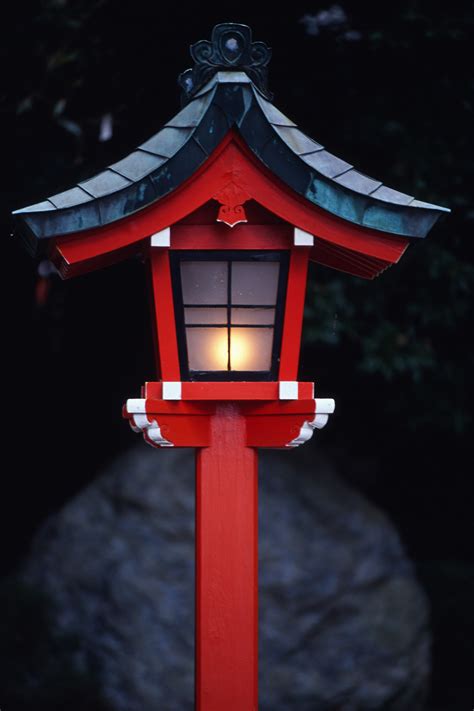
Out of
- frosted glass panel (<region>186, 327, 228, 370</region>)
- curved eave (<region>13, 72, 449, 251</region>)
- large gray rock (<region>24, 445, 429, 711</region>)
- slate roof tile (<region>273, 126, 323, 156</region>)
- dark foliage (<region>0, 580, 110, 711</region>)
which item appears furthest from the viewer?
large gray rock (<region>24, 445, 429, 711</region>)

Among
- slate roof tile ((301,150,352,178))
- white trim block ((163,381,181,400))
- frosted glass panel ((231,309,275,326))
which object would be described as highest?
slate roof tile ((301,150,352,178))

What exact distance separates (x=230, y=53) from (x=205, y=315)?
70cm

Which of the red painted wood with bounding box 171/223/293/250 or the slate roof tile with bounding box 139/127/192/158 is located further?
the red painted wood with bounding box 171/223/293/250

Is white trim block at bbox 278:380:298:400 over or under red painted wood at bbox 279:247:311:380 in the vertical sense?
under

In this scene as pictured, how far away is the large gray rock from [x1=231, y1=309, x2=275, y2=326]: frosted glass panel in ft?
9.05

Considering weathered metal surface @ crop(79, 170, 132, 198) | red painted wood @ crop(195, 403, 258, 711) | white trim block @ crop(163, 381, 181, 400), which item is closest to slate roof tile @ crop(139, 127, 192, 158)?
weathered metal surface @ crop(79, 170, 132, 198)

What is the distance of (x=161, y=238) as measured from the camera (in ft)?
8.56

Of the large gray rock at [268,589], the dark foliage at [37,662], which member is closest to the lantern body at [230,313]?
the large gray rock at [268,589]

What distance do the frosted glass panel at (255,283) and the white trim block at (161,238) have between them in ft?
0.67

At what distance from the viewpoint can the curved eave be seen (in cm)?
251

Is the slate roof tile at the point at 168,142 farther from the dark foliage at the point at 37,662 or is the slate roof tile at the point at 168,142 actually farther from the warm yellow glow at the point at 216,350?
the dark foliage at the point at 37,662

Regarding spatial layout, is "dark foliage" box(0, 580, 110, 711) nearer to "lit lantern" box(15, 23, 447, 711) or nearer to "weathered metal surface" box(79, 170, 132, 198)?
"lit lantern" box(15, 23, 447, 711)

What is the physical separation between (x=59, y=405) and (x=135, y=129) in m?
2.30

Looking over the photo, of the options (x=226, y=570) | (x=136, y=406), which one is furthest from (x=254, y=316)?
(x=226, y=570)
